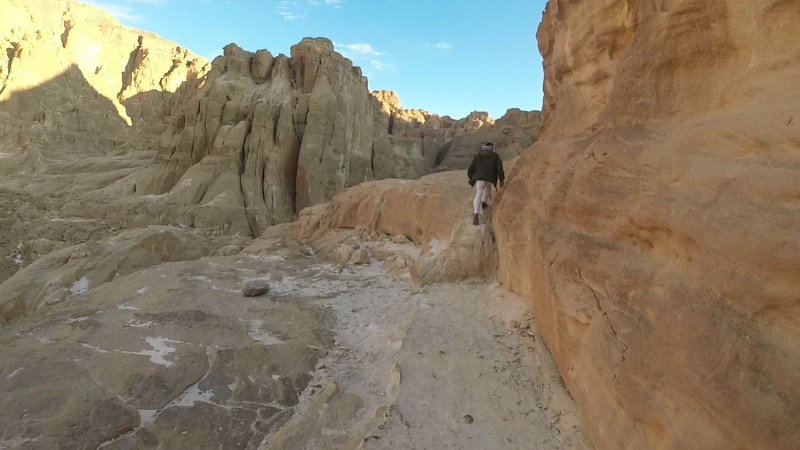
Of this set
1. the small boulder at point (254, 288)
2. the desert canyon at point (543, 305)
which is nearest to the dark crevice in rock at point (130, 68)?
the desert canyon at point (543, 305)

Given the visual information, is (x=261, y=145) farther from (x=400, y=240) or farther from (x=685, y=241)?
(x=685, y=241)

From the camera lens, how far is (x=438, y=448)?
2836 mm

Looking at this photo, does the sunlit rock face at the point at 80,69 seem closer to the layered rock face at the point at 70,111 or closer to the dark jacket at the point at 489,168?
the layered rock face at the point at 70,111

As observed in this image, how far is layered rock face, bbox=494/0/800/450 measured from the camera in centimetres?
179

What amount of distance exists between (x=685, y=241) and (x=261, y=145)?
62.8 ft

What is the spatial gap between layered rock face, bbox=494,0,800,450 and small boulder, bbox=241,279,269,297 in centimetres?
389

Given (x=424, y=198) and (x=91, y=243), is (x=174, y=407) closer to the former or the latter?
(x=424, y=198)

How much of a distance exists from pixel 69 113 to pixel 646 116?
3991 centimetres

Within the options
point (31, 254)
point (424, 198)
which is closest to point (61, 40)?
point (31, 254)

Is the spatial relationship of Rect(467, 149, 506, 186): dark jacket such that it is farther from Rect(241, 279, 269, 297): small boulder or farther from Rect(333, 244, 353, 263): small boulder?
Rect(241, 279, 269, 297): small boulder

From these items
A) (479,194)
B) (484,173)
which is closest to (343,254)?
(479,194)

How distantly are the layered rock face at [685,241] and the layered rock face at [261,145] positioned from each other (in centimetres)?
1616

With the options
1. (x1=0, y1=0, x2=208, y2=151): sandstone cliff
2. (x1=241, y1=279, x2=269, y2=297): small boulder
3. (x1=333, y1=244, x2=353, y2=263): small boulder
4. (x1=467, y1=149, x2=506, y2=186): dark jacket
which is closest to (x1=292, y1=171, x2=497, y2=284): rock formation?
(x1=333, y1=244, x2=353, y2=263): small boulder

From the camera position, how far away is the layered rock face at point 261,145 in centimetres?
1758
